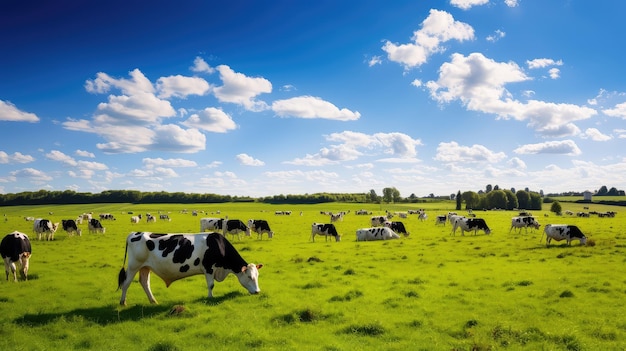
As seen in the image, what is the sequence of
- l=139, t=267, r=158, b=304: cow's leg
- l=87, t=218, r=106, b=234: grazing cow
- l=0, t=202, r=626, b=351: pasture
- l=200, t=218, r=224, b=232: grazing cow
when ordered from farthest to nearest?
l=87, t=218, r=106, b=234: grazing cow → l=200, t=218, r=224, b=232: grazing cow → l=139, t=267, r=158, b=304: cow's leg → l=0, t=202, r=626, b=351: pasture

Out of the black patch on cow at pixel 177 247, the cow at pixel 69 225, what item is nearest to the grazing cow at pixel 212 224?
the cow at pixel 69 225

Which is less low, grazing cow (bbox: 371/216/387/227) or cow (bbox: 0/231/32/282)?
cow (bbox: 0/231/32/282)

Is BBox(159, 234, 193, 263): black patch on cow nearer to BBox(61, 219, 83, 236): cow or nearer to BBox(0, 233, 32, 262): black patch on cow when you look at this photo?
BBox(0, 233, 32, 262): black patch on cow

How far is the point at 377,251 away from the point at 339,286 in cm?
1110

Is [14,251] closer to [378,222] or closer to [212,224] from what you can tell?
[212,224]

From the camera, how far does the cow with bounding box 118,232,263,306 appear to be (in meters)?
12.5

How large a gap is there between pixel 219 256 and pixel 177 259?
1274 millimetres

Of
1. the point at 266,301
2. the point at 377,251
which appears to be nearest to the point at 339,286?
the point at 266,301

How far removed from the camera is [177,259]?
41.1 ft

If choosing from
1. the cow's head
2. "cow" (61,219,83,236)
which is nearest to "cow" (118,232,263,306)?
the cow's head

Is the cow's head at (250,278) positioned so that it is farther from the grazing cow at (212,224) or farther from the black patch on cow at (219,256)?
the grazing cow at (212,224)

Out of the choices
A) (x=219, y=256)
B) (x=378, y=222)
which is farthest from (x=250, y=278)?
(x=378, y=222)

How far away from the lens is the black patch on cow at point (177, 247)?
12.5m

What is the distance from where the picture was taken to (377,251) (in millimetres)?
25828
